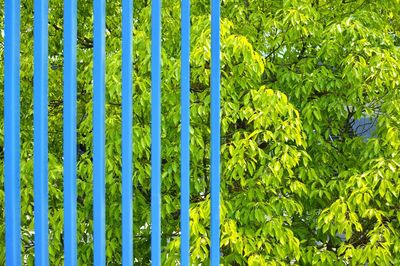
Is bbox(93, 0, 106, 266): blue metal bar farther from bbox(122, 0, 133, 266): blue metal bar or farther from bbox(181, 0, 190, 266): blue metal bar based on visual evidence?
bbox(181, 0, 190, 266): blue metal bar

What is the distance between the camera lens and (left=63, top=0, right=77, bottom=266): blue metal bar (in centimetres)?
133

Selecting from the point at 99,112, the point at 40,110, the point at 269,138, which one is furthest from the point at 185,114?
the point at 269,138

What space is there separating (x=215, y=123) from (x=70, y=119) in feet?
0.92

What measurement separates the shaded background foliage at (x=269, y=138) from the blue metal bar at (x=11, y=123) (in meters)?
1.31

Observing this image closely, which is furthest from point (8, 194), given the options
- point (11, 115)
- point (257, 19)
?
point (257, 19)

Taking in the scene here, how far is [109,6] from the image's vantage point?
136 inches

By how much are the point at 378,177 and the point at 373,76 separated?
1.40ft

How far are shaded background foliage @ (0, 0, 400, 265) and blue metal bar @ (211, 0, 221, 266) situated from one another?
1346 millimetres

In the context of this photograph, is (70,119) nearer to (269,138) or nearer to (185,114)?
(185,114)

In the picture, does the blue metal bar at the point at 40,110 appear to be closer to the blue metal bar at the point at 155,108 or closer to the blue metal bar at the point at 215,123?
the blue metal bar at the point at 155,108

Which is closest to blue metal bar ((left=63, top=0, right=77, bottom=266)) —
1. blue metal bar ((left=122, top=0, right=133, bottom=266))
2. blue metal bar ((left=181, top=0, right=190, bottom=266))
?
blue metal bar ((left=122, top=0, right=133, bottom=266))

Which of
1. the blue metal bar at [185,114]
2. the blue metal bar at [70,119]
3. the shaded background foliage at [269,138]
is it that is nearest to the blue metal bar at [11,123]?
the blue metal bar at [70,119]

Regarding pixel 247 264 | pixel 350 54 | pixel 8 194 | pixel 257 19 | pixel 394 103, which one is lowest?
pixel 247 264

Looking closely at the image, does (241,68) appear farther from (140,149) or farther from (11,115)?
(11,115)
